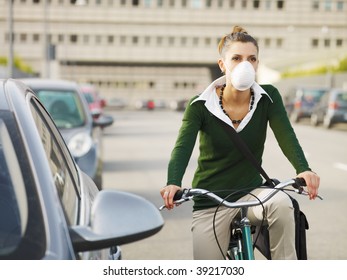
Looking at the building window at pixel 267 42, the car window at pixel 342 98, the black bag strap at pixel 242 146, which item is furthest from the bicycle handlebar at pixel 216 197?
the building window at pixel 267 42

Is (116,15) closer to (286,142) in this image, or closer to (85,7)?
(85,7)

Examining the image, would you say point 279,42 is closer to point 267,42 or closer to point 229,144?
point 267,42

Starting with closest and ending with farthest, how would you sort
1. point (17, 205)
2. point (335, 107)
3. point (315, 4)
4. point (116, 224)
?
point (116, 224)
point (17, 205)
point (335, 107)
point (315, 4)

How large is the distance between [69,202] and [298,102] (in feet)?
127

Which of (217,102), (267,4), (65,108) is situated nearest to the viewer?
(217,102)

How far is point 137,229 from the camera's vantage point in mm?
2355

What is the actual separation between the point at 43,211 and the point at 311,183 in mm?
1443

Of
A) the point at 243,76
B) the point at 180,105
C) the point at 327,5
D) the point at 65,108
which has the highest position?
the point at 243,76

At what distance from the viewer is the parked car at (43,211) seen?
7.16ft

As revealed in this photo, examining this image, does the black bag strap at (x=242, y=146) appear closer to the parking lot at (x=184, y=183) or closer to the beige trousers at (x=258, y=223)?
the beige trousers at (x=258, y=223)

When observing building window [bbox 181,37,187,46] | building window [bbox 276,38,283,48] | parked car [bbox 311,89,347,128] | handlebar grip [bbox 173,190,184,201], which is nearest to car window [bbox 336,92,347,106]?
parked car [bbox 311,89,347,128]

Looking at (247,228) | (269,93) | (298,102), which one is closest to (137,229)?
(247,228)

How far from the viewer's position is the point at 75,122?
1107 cm

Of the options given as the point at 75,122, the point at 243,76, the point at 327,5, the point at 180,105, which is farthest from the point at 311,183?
the point at 327,5
